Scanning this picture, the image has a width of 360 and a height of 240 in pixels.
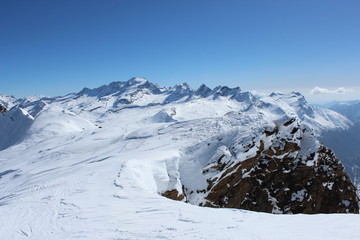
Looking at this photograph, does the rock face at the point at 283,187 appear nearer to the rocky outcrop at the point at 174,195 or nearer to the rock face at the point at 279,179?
the rock face at the point at 279,179

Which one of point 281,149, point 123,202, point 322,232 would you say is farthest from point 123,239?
point 281,149

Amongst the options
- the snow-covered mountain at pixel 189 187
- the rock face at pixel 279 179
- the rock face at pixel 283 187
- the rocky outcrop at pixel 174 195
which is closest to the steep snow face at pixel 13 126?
the snow-covered mountain at pixel 189 187

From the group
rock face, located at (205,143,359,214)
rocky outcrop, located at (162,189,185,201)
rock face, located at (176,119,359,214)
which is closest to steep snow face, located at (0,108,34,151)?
rocky outcrop, located at (162,189,185,201)

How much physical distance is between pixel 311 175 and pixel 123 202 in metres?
27.5

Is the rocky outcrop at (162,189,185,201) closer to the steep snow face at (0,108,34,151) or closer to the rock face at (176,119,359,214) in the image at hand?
the rock face at (176,119,359,214)

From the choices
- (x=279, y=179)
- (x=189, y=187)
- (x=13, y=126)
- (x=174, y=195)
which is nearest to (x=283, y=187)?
(x=279, y=179)

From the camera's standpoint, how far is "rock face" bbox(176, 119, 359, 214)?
30.3 meters

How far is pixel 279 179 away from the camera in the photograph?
32.4 meters

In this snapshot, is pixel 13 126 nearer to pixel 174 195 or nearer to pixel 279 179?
pixel 174 195

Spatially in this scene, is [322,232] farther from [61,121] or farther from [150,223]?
[61,121]

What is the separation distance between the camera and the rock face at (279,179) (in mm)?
30281

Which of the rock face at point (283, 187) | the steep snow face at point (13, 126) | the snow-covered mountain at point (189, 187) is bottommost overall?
the rock face at point (283, 187)

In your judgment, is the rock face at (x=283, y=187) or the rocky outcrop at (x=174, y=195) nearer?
the rocky outcrop at (x=174, y=195)

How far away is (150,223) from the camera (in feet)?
47.1
